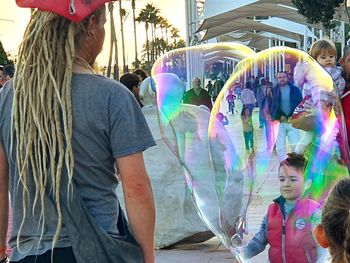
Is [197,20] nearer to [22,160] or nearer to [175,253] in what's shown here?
[175,253]

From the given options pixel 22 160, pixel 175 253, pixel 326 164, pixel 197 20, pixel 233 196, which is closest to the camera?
pixel 22 160

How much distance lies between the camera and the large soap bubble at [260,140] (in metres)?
3.98

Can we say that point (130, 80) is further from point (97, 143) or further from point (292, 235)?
point (97, 143)

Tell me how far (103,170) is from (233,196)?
2.31 m

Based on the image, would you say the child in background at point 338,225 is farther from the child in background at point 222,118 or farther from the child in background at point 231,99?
the child in background at point 222,118

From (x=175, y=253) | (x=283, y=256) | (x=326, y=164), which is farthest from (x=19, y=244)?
(x=175, y=253)

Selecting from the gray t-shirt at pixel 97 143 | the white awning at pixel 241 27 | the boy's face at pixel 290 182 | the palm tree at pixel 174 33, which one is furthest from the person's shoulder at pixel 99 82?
the palm tree at pixel 174 33

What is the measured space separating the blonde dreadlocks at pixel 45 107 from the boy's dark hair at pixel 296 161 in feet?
6.08

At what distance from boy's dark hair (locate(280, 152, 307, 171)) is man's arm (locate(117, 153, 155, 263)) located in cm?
167

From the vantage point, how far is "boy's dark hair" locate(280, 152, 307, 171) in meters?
3.81

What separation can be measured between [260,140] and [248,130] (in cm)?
15

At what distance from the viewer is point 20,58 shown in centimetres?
226

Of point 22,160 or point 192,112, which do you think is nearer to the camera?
point 22,160

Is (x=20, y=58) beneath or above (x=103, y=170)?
above
